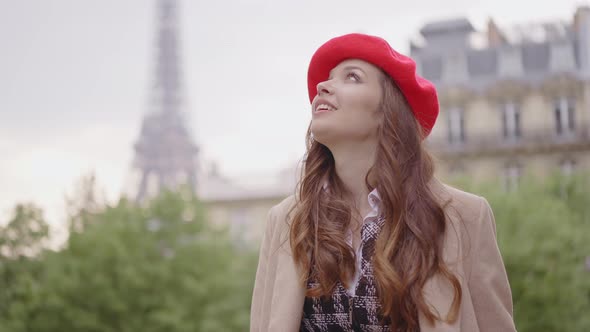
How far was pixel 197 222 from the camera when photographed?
2927 cm

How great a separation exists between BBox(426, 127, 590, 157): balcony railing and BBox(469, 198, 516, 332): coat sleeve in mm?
38748

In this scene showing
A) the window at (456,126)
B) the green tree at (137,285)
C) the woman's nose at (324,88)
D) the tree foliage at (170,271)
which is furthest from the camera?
the window at (456,126)

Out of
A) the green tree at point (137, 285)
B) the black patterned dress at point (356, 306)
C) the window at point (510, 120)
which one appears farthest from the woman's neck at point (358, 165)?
the window at point (510, 120)

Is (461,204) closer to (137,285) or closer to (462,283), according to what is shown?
(462,283)

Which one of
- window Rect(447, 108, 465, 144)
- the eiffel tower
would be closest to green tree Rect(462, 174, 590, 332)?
window Rect(447, 108, 465, 144)

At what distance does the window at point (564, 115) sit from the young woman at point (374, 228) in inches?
1600

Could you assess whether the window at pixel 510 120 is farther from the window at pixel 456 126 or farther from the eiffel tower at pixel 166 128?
the eiffel tower at pixel 166 128

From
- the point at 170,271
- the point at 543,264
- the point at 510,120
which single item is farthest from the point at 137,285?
the point at 510,120

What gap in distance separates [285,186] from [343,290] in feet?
153

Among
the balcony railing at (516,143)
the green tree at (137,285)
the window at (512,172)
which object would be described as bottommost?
the green tree at (137,285)

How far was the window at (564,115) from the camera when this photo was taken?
141 ft

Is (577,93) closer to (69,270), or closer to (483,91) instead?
(483,91)

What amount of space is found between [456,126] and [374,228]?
4147 cm

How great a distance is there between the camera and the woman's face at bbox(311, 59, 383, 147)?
3.83m
